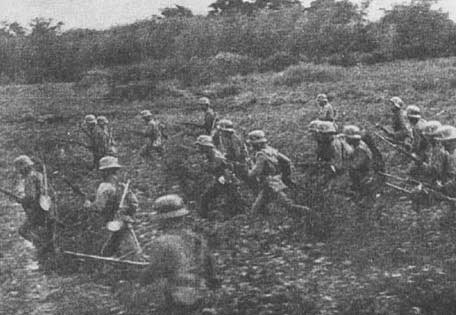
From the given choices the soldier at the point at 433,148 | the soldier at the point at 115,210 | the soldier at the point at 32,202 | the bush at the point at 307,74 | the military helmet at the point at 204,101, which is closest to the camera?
the soldier at the point at 115,210

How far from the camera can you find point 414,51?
1290 centimetres

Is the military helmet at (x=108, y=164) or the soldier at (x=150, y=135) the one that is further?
the soldier at (x=150, y=135)

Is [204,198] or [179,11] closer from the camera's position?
[204,198]

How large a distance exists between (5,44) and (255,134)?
4.94 metres

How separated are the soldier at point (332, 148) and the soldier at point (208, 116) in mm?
3019

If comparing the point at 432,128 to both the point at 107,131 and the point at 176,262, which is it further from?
the point at 107,131

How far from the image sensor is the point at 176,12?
12648 millimetres

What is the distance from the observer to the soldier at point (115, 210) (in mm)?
7914

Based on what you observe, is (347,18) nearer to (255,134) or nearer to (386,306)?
(255,134)

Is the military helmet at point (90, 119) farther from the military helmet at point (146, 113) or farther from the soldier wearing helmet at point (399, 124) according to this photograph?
the soldier wearing helmet at point (399, 124)

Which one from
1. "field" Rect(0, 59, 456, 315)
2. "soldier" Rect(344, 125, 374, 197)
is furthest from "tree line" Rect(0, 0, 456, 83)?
"soldier" Rect(344, 125, 374, 197)

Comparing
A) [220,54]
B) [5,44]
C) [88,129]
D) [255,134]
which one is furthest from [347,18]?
[5,44]

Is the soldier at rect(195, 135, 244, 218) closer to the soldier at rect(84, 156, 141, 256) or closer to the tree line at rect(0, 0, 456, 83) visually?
the soldier at rect(84, 156, 141, 256)

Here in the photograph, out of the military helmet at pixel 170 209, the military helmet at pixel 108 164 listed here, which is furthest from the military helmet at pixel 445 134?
the military helmet at pixel 170 209
